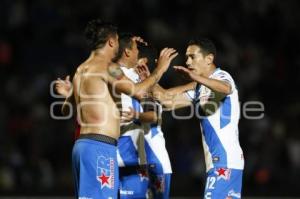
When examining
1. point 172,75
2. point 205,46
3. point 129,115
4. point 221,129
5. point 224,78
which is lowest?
point 221,129

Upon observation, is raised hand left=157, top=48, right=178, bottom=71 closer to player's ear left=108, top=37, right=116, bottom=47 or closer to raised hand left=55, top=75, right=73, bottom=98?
player's ear left=108, top=37, right=116, bottom=47

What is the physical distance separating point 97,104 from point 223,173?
1402mm

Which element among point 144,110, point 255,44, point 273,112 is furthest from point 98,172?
point 255,44

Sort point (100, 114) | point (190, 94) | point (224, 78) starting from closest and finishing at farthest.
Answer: point (100, 114) < point (224, 78) < point (190, 94)

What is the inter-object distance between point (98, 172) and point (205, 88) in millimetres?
1535

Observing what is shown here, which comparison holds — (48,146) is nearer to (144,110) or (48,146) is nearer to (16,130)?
(16,130)

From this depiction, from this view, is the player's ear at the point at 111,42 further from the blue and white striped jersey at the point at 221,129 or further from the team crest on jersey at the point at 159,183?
the team crest on jersey at the point at 159,183

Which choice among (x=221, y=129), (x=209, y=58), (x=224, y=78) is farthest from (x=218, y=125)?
(x=209, y=58)

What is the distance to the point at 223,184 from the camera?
25.6 feet

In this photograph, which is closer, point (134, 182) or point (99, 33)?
point (99, 33)

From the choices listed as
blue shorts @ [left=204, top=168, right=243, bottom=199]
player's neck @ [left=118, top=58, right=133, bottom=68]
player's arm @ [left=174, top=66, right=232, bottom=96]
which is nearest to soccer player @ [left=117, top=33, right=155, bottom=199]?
player's neck @ [left=118, top=58, right=133, bottom=68]

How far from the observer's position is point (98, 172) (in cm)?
729

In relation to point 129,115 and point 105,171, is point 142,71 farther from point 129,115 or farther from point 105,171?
point 105,171

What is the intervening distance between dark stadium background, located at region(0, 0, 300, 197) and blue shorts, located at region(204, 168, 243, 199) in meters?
3.86
